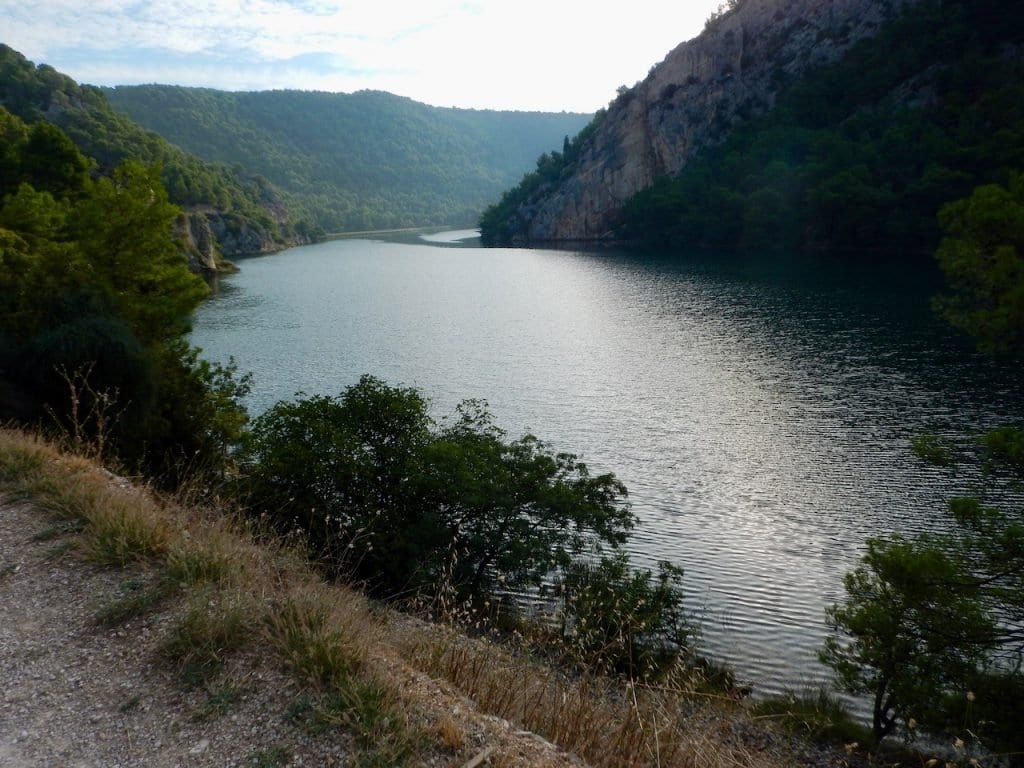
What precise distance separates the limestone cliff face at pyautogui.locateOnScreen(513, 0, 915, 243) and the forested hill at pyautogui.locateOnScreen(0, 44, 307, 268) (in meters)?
46.8

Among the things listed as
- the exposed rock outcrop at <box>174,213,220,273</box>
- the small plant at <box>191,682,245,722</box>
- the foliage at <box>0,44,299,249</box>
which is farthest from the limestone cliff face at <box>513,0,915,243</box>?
the small plant at <box>191,682,245,722</box>

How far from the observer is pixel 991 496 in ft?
59.6

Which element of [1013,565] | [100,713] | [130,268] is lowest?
[1013,565]

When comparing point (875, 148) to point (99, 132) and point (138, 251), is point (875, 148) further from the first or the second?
point (99, 132)

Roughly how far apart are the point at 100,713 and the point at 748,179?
9692 centimetres

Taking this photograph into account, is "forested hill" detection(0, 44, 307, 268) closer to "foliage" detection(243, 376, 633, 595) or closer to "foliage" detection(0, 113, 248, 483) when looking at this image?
"foliage" detection(0, 113, 248, 483)

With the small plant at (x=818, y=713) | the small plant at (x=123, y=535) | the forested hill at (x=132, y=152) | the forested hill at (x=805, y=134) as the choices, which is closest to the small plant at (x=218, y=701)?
the small plant at (x=123, y=535)

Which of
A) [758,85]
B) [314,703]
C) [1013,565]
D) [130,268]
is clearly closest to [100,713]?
[314,703]

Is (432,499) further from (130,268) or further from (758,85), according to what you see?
(758,85)

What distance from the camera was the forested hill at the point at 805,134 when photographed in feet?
241

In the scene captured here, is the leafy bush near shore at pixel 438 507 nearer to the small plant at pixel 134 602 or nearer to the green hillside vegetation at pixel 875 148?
the small plant at pixel 134 602

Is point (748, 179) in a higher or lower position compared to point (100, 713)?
higher

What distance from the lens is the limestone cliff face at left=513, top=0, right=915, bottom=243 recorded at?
100875 mm

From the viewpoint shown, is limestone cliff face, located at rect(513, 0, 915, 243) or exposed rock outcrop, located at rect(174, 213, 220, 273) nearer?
exposed rock outcrop, located at rect(174, 213, 220, 273)
